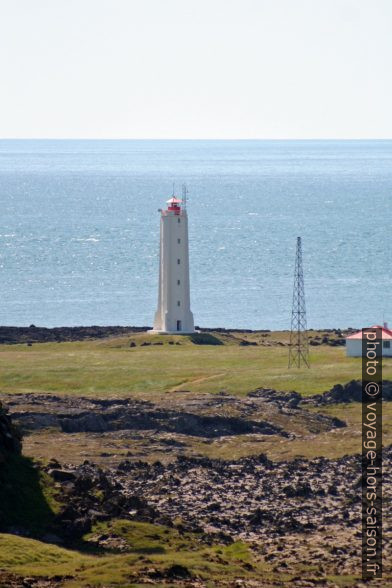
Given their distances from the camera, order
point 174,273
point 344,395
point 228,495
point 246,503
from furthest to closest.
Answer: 1. point 174,273
2. point 344,395
3. point 228,495
4. point 246,503

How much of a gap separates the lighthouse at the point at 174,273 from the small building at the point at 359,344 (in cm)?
1540

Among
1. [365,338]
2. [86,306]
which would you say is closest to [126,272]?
[86,306]

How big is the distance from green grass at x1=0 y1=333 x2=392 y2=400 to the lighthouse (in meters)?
6.18

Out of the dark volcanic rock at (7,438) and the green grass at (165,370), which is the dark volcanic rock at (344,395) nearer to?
the green grass at (165,370)

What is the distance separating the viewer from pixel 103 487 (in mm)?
61000

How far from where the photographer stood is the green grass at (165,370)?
8931 cm

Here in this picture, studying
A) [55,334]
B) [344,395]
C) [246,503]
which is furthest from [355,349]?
[246,503]

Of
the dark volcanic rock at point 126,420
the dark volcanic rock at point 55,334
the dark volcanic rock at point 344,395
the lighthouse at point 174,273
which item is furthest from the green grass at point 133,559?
the dark volcanic rock at point 55,334

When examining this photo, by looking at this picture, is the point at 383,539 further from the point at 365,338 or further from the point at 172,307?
the point at 172,307

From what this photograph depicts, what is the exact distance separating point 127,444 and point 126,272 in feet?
399

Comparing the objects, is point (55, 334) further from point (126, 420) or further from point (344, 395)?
point (126, 420)

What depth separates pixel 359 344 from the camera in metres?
99.2

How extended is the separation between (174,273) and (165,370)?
18010 mm

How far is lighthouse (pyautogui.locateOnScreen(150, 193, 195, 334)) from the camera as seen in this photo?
110875mm
